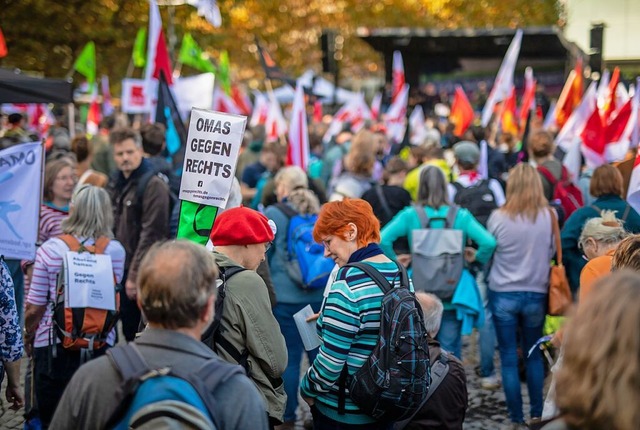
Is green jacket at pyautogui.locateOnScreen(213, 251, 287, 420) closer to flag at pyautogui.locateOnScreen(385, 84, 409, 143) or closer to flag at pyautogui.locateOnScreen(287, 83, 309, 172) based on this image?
flag at pyautogui.locateOnScreen(287, 83, 309, 172)

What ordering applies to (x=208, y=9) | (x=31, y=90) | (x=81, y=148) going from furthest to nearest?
(x=208, y=9) → (x=81, y=148) → (x=31, y=90)

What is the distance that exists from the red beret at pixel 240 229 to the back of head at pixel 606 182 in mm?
3513

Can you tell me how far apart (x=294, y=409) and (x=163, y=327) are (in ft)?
12.7

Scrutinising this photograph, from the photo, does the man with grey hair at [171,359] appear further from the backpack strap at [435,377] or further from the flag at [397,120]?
the flag at [397,120]

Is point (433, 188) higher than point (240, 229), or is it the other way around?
point (433, 188)

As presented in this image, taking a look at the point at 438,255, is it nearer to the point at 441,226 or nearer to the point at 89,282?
the point at 441,226

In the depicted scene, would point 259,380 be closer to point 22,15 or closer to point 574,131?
point 574,131

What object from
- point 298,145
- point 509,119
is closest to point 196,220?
point 298,145

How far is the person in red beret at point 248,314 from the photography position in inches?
148

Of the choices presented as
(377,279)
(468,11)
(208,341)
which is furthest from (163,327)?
(468,11)

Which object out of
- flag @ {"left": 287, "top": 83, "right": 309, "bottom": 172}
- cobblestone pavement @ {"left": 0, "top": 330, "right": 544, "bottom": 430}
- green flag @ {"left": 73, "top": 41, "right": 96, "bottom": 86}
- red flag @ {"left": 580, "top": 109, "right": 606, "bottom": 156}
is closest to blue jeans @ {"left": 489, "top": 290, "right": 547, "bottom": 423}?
cobblestone pavement @ {"left": 0, "top": 330, "right": 544, "bottom": 430}

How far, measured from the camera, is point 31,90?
21.3 ft

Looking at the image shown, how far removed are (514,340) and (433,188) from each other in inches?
50.2

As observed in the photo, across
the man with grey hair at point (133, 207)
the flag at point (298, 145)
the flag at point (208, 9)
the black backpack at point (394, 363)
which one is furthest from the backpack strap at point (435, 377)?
the flag at point (208, 9)
